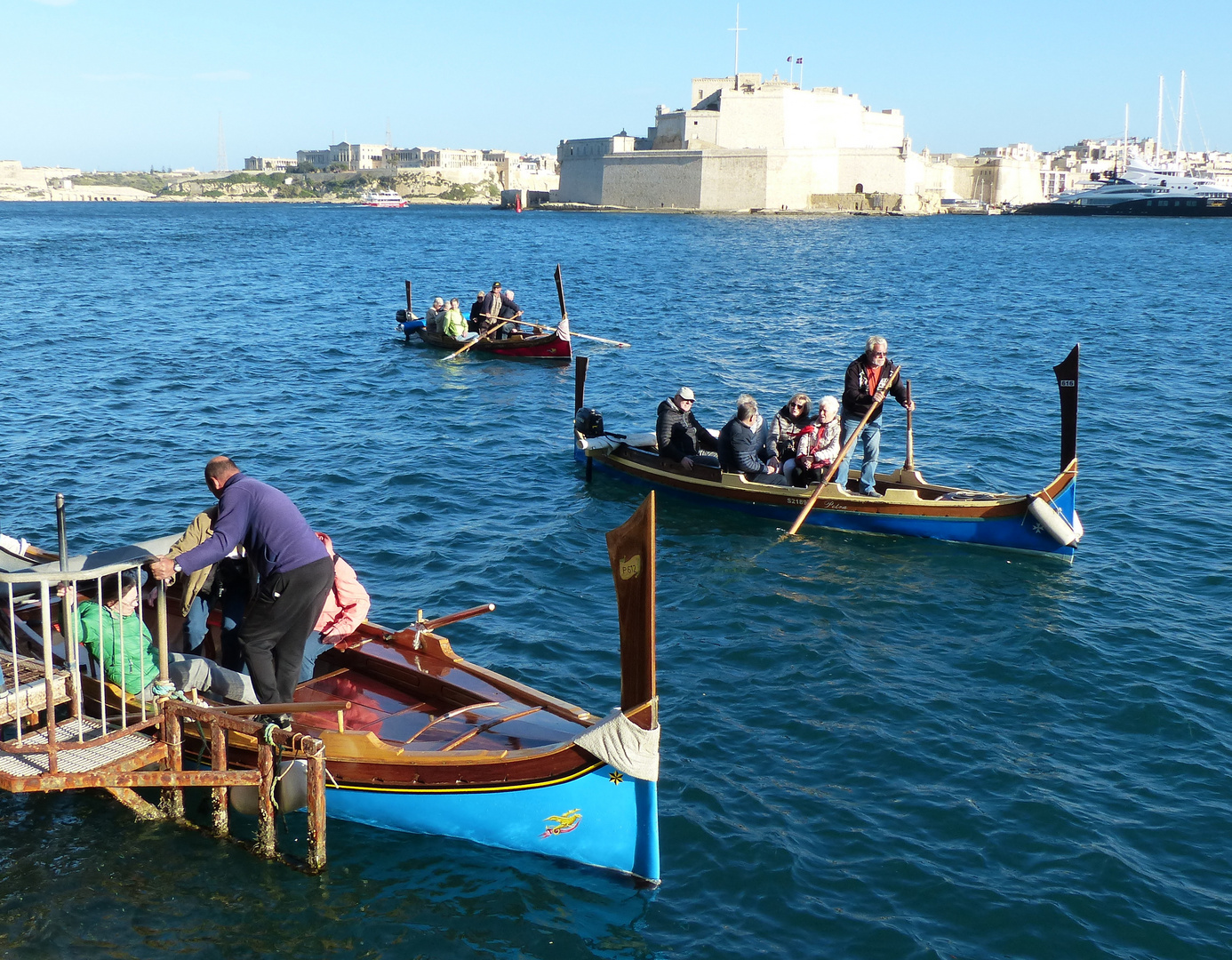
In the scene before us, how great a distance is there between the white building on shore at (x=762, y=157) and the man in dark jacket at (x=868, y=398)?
328 feet

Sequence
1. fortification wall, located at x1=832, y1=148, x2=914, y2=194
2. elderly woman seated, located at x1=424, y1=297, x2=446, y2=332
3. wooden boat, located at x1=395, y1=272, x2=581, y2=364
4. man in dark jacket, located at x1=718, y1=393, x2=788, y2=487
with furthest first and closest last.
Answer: fortification wall, located at x1=832, y1=148, x2=914, y2=194, elderly woman seated, located at x1=424, y1=297, x2=446, y2=332, wooden boat, located at x1=395, y1=272, x2=581, y2=364, man in dark jacket, located at x1=718, y1=393, x2=788, y2=487

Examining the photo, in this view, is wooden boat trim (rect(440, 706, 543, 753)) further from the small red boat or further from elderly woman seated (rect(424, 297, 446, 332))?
elderly woman seated (rect(424, 297, 446, 332))

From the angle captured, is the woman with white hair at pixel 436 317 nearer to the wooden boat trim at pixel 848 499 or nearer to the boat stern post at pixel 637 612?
the wooden boat trim at pixel 848 499

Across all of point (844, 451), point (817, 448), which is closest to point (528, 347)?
point (817, 448)

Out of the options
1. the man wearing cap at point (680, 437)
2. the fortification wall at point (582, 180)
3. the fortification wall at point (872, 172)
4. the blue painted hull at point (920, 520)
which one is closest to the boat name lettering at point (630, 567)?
A: the blue painted hull at point (920, 520)

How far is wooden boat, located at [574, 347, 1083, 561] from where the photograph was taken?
42.0 feet

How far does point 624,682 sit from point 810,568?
23.2 ft

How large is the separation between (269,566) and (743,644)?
519cm

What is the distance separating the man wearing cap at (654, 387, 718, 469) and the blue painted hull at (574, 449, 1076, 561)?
45 cm

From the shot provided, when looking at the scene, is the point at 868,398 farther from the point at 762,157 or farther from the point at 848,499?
the point at 762,157

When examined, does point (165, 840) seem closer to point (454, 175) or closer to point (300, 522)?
point (300, 522)

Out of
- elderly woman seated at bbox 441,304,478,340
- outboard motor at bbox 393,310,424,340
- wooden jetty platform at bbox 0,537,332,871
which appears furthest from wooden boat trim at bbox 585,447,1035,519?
outboard motor at bbox 393,310,424,340

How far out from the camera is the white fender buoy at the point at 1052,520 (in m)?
12.8

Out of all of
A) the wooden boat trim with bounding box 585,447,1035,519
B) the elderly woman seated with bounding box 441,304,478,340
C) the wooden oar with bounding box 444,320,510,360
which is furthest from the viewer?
the elderly woman seated with bounding box 441,304,478,340
